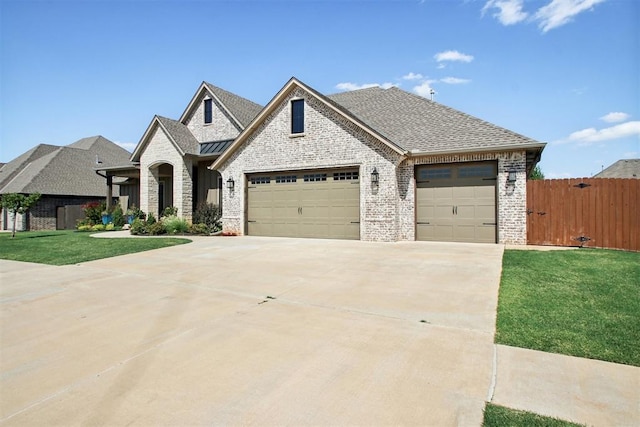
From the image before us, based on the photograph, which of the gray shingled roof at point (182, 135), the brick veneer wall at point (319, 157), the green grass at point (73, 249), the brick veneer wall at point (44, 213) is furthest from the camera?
the brick veneer wall at point (44, 213)

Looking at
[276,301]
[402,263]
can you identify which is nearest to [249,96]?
[402,263]

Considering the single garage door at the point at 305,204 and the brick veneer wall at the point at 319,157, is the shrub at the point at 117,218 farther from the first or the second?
the single garage door at the point at 305,204

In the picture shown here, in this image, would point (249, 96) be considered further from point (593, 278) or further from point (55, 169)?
point (593, 278)

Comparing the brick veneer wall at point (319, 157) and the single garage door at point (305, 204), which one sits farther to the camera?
the single garage door at point (305, 204)

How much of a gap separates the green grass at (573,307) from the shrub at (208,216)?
1368 cm

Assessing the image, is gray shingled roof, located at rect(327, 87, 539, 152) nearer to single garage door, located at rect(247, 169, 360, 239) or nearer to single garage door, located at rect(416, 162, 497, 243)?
single garage door, located at rect(416, 162, 497, 243)

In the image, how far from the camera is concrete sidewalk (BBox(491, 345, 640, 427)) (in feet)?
8.47

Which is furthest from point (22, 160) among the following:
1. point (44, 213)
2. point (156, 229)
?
point (156, 229)

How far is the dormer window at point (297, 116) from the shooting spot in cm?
1491

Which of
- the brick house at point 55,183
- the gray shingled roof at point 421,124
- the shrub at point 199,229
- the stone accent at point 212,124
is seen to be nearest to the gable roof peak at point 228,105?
the stone accent at point 212,124

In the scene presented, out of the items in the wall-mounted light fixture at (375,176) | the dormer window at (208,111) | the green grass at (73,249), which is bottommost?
the green grass at (73,249)

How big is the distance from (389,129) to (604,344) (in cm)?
1231

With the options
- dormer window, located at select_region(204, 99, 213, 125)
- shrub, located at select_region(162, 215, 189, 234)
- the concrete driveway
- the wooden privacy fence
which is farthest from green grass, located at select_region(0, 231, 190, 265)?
the wooden privacy fence

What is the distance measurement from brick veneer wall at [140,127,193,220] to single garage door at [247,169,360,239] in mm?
5183
